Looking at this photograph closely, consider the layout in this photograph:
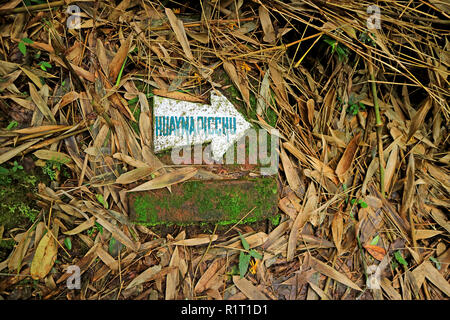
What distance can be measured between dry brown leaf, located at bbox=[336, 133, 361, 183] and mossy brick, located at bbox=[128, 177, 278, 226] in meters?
0.36

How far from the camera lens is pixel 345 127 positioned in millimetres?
1376

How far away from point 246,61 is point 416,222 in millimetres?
1066

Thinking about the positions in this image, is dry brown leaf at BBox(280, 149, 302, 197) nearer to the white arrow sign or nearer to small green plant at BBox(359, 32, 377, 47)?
the white arrow sign

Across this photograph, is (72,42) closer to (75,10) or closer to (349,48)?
(75,10)

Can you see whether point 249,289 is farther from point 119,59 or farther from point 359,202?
point 119,59

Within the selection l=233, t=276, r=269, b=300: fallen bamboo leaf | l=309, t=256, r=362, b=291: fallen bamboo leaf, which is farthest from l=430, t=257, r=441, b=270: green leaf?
l=233, t=276, r=269, b=300: fallen bamboo leaf

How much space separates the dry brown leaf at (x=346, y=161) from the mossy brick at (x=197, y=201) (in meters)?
0.36

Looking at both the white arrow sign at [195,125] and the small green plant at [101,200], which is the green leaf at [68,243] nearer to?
the small green plant at [101,200]

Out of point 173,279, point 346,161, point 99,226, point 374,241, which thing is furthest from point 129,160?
point 374,241

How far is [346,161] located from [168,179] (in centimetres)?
78

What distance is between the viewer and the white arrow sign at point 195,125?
1.22 metres

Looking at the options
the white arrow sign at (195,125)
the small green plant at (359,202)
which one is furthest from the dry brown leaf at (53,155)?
the small green plant at (359,202)

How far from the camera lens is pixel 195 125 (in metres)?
1.23

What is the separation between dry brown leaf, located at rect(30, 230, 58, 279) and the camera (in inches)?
46.3
